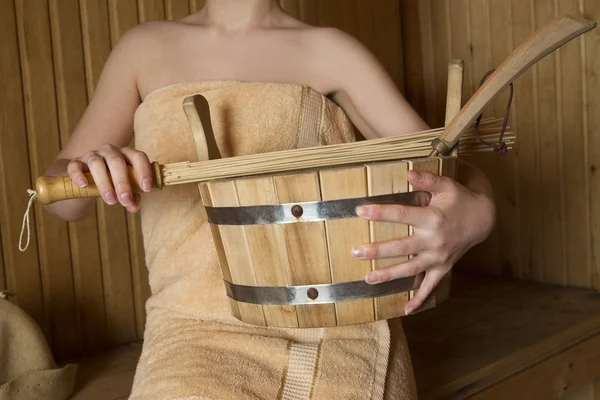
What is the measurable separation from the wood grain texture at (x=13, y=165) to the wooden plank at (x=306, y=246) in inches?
58.5

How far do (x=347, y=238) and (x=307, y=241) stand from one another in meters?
0.06

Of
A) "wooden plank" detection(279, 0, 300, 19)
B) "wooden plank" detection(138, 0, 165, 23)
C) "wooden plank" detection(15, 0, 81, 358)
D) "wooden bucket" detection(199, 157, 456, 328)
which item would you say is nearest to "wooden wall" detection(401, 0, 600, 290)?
"wooden plank" detection(279, 0, 300, 19)

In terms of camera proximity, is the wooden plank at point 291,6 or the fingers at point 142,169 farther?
the wooden plank at point 291,6

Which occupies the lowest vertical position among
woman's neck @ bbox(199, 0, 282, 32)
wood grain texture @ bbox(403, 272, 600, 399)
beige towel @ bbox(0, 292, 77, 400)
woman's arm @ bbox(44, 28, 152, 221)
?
wood grain texture @ bbox(403, 272, 600, 399)

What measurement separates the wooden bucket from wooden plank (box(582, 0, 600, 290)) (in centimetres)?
180

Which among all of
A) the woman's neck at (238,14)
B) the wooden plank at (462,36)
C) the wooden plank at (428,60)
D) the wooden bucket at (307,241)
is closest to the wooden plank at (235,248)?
the wooden bucket at (307,241)

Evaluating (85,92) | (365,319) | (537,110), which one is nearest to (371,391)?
(365,319)

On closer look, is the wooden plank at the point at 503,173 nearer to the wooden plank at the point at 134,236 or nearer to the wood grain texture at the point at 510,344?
the wood grain texture at the point at 510,344

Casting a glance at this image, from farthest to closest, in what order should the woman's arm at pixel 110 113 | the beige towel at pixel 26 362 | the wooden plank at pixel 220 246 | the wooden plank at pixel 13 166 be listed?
the wooden plank at pixel 13 166, the beige towel at pixel 26 362, the woman's arm at pixel 110 113, the wooden plank at pixel 220 246

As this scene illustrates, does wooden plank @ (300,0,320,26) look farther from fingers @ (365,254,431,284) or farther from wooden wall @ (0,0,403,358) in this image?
fingers @ (365,254,431,284)

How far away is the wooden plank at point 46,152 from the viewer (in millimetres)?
2254

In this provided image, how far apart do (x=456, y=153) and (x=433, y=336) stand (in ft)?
4.44

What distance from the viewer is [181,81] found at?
146cm

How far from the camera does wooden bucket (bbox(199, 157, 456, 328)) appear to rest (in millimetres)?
989
